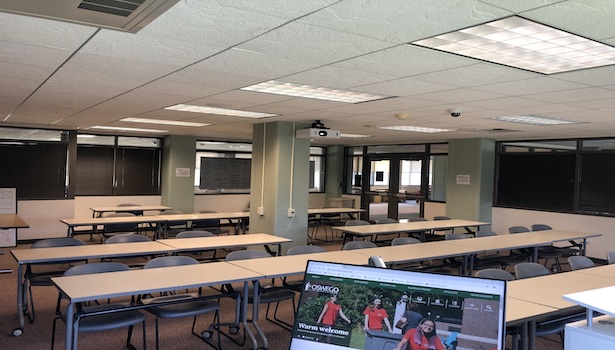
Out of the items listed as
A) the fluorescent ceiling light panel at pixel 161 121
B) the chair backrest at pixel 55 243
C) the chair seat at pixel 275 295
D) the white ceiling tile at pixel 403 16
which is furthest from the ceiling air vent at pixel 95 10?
the fluorescent ceiling light panel at pixel 161 121

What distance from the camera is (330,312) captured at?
164cm

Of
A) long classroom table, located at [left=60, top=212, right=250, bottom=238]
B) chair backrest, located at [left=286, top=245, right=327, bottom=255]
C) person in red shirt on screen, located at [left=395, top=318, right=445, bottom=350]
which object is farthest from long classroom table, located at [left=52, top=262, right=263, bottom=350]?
long classroom table, located at [left=60, top=212, right=250, bottom=238]

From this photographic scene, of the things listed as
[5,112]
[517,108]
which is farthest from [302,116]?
[5,112]

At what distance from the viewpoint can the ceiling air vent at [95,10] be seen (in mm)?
2373

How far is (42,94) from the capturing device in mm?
5637

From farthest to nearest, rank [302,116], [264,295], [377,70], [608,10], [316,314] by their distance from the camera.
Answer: [302,116]
[264,295]
[377,70]
[608,10]
[316,314]

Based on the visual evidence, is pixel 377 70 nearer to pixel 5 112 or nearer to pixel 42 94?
pixel 42 94

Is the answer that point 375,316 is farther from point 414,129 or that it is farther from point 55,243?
point 414,129

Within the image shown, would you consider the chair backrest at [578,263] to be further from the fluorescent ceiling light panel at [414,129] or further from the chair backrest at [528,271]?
the fluorescent ceiling light panel at [414,129]

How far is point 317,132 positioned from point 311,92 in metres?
2.58

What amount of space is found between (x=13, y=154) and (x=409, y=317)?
35.5 ft

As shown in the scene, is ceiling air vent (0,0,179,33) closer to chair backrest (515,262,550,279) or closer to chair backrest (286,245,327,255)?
chair backrest (286,245,327,255)

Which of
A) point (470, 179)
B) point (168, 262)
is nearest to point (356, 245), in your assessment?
point (168, 262)

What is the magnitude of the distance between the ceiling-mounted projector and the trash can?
21.2 feet
